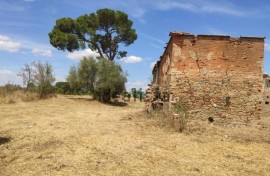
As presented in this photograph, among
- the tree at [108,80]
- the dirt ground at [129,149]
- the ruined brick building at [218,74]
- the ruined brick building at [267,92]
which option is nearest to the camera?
the dirt ground at [129,149]

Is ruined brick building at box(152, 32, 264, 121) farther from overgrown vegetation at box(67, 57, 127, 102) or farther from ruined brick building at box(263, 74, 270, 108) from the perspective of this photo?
overgrown vegetation at box(67, 57, 127, 102)

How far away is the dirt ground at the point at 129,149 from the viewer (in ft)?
26.0

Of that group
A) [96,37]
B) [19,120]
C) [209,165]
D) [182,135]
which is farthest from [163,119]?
[96,37]

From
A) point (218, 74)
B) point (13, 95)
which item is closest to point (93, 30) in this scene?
point (13, 95)

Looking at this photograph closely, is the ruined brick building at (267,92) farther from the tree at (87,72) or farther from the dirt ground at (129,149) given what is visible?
the tree at (87,72)

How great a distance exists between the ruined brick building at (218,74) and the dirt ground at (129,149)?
0.94 m

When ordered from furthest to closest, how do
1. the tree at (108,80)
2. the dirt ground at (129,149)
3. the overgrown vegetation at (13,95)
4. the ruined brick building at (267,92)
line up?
the tree at (108,80) → the ruined brick building at (267,92) → the overgrown vegetation at (13,95) → the dirt ground at (129,149)

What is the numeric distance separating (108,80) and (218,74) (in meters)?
14.5

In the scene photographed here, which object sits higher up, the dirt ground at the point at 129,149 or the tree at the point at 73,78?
the tree at the point at 73,78

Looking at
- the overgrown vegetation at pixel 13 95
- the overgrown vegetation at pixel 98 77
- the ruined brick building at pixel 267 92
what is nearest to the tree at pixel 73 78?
the overgrown vegetation at pixel 98 77

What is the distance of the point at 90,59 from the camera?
28078 mm

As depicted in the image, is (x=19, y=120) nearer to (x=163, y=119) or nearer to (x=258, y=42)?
(x=163, y=119)

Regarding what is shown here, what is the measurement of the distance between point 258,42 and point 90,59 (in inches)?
656

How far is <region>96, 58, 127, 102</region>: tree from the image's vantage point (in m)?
27.2
